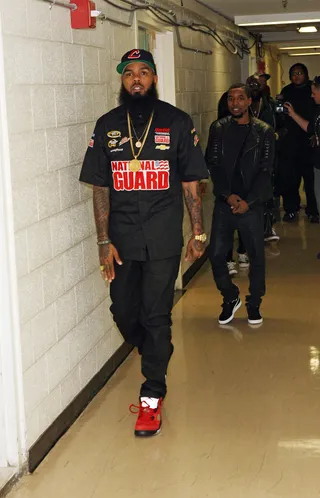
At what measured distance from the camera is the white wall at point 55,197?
3.30 meters

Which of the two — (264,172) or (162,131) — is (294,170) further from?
(162,131)

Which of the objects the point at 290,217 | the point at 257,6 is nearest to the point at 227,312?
the point at 257,6

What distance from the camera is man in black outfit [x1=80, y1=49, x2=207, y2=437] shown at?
379 centimetres

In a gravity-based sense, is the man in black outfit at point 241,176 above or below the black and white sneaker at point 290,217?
above

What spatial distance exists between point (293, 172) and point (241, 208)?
Answer: 5071mm

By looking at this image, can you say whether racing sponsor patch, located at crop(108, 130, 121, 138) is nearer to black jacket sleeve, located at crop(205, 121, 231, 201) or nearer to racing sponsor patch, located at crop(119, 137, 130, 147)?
racing sponsor patch, located at crop(119, 137, 130, 147)

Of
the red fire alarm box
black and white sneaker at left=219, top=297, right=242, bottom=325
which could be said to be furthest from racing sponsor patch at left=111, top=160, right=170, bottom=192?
black and white sneaker at left=219, top=297, right=242, bottom=325

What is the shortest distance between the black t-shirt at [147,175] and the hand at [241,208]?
150cm

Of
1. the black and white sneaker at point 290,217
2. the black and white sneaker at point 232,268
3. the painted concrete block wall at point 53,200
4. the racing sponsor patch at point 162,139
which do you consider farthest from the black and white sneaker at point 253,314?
the black and white sneaker at point 290,217

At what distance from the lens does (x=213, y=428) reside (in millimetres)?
3848

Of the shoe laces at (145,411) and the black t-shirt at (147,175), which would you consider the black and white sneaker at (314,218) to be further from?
the shoe laces at (145,411)

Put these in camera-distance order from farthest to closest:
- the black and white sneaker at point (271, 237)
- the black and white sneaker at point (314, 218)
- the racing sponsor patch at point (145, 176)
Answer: the black and white sneaker at point (314, 218) → the black and white sneaker at point (271, 237) → the racing sponsor patch at point (145, 176)

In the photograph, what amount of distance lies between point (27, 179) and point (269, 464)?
4.79 feet

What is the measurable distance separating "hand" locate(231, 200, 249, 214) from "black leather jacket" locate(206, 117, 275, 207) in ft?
0.12
